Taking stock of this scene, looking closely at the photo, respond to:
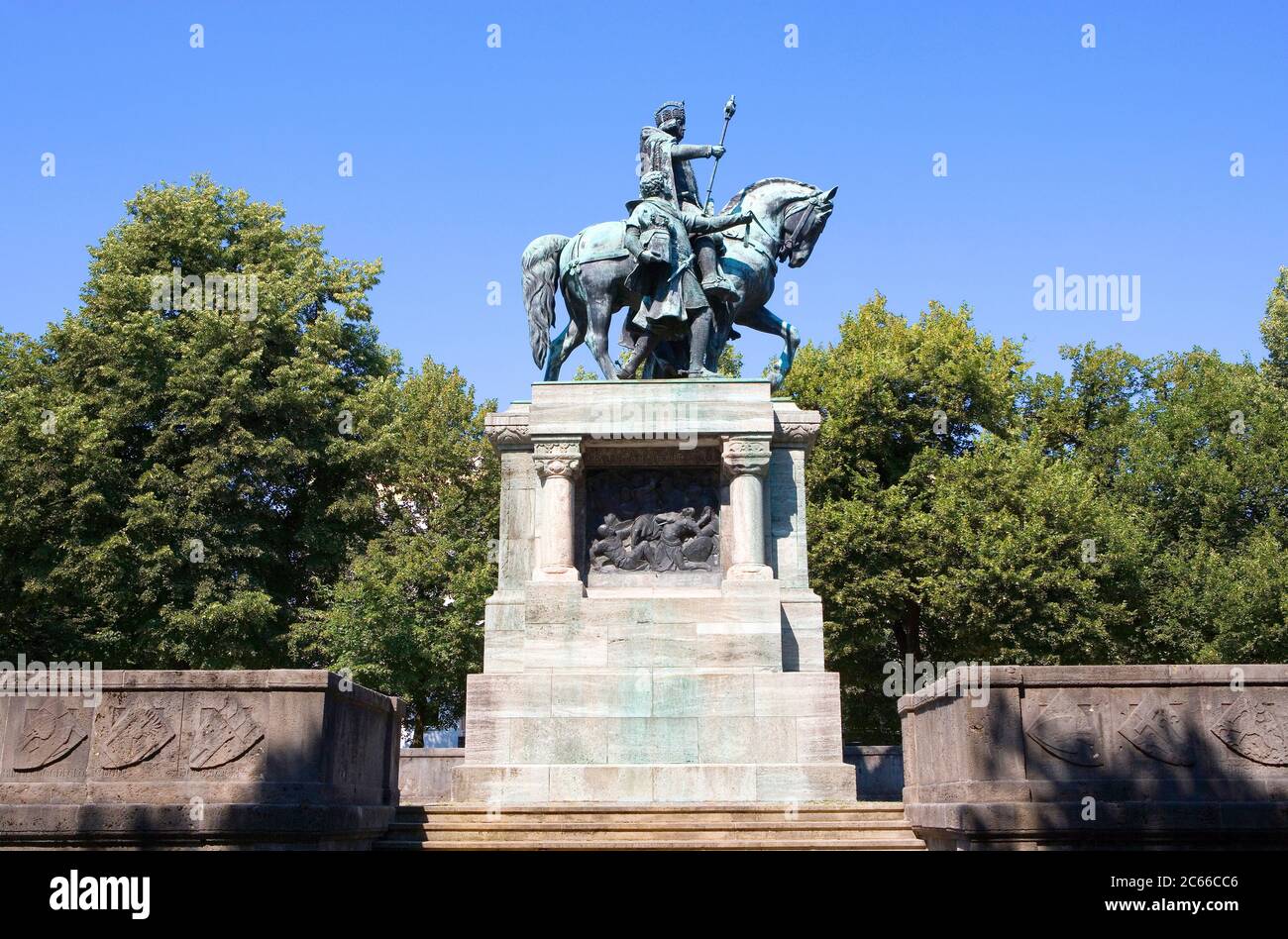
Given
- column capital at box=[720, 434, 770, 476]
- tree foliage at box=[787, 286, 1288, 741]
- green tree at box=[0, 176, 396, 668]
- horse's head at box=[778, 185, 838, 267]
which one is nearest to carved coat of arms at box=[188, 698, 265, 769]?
column capital at box=[720, 434, 770, 476]

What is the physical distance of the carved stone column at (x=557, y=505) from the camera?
17109 mm

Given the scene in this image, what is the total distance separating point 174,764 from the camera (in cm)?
1002

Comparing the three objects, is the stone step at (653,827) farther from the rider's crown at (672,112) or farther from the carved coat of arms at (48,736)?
the rider's crown at (672,112)

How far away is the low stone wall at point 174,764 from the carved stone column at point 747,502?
25.8 feet

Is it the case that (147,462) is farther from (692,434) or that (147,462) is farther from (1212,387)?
(1212,387)

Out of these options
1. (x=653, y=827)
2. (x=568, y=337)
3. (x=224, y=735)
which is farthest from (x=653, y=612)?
(x=224, y=735)

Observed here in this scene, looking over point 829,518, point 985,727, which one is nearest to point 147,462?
point 829,518

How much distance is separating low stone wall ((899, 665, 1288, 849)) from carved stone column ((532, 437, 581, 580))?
793 cm

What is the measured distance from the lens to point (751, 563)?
17.0 metres

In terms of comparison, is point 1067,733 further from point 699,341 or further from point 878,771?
point 878,771

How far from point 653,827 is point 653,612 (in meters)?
3.95

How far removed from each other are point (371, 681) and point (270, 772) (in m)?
22.5

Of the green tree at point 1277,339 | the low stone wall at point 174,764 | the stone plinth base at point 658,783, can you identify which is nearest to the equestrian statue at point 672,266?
the stone plinth base at point 658,783

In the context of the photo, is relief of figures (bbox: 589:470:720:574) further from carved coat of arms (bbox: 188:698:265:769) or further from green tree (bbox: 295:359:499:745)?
green tree (bbox: 295:359:499:745)
